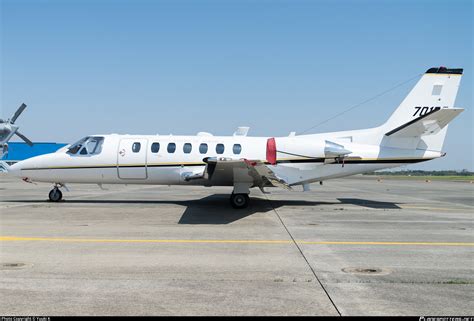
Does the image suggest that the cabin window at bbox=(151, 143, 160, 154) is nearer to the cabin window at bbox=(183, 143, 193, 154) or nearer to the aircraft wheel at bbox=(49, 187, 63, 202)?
the cabin window at bbox=(183, 143, 193, 154)

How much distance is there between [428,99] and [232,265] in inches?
536

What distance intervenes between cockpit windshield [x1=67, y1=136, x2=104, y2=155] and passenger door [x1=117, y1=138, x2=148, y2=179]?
96 centimetres

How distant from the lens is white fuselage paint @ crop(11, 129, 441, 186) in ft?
53.9

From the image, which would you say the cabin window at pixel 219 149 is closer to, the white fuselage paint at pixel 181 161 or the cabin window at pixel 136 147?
the white fuselage paint at pixel 181 161

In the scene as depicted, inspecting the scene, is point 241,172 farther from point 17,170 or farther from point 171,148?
point 17,170

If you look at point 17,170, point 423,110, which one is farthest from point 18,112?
point 423,110

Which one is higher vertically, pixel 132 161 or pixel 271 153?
pixel 271 153

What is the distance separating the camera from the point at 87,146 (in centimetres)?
1680

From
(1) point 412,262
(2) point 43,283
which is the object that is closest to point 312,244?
(1) point 412,262

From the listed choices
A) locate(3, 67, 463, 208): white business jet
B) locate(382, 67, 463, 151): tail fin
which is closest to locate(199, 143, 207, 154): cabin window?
locate(3, 67, 463, 208): white business jet

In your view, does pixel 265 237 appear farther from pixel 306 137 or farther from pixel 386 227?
pixel 306 137

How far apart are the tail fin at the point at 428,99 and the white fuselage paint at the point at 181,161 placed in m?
0.78

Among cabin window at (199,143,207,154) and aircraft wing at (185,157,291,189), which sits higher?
cabin window at (199,143,207,154)

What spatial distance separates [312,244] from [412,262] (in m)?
2.16
